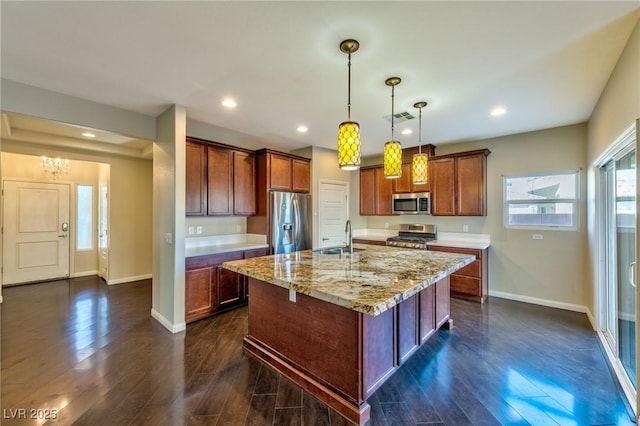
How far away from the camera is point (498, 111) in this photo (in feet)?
11.3

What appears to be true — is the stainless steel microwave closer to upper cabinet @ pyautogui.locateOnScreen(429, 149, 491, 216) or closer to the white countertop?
upper cabinet @ pyautogui.locateOnScreen(429, 149, 491, 216)

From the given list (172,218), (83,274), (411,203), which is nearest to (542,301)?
(411,203)

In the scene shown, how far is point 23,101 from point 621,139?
5378mm

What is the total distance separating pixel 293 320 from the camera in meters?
2.39

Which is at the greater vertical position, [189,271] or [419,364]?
[189,271]

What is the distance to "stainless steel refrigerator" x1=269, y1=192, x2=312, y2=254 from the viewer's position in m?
4.53

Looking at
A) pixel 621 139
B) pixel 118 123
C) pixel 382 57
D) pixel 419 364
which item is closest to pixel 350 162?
pixel 382 57

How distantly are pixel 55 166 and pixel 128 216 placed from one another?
1637 mm

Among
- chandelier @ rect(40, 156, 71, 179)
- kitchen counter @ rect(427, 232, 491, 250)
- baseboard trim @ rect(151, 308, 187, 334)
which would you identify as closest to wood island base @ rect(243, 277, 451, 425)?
baseboard trim @ rect(151, 308, 187, 334)

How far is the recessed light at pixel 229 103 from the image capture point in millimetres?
3166

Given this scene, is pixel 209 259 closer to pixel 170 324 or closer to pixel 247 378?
pixel 170 324

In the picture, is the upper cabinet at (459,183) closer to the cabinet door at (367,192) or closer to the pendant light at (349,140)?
the cabinet door at (367,192)

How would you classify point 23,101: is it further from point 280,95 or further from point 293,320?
point 293,320

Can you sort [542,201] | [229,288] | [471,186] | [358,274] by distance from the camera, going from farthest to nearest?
[471,186], [542,201], [229,288], [358,274]
